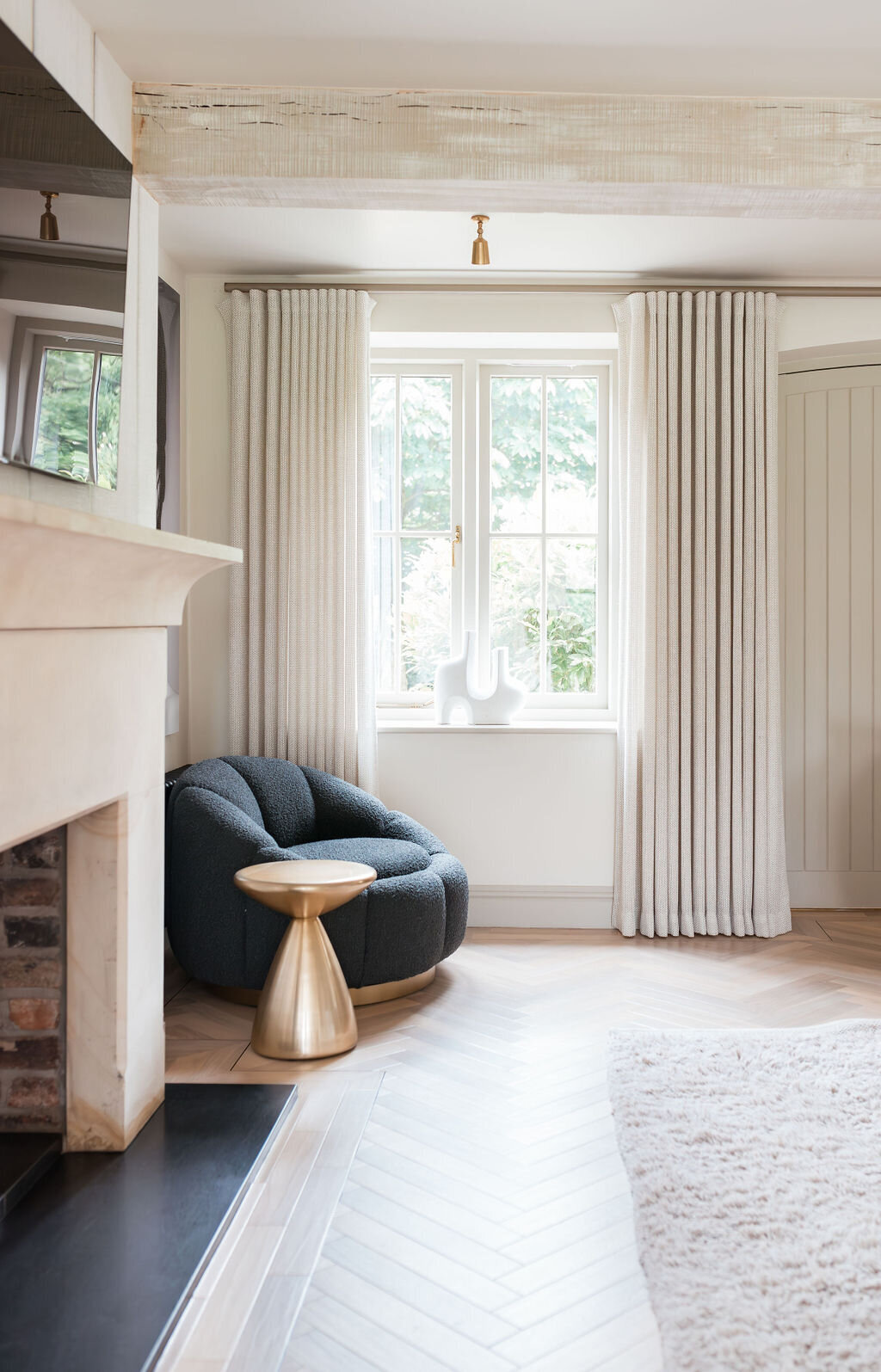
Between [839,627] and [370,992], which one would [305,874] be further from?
[839,627]

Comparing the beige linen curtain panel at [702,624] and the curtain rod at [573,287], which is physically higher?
the curtain rod at [573,287]

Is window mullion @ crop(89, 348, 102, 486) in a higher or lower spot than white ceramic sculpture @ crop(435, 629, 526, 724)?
higher

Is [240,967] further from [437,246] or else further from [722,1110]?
[437,246]

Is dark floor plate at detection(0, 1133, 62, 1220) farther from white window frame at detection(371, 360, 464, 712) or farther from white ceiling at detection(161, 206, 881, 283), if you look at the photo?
white ceiling at detection(161, 206, 881, 283)

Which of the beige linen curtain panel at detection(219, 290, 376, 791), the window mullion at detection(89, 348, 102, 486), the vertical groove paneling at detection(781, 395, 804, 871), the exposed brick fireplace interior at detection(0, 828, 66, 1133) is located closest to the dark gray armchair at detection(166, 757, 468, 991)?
the beige linen curtain panel at detection(219, 290, 376, 791)

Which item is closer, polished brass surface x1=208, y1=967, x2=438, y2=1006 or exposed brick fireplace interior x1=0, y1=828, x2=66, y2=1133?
exposed brick fireplace interior x1=0, y1=828, x2=66, y2=1133

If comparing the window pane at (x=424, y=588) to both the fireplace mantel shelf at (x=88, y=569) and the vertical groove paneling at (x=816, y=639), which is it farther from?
the fireplace mantel shelf at (x=88, y=569)

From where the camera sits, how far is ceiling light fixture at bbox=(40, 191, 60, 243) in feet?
5.83

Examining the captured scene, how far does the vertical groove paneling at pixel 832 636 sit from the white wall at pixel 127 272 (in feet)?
9.73

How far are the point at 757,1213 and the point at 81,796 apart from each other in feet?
5.08

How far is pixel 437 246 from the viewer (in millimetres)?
3725

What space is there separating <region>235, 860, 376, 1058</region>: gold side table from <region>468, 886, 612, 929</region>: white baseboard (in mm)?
1340

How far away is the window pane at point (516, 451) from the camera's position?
4.39 meters

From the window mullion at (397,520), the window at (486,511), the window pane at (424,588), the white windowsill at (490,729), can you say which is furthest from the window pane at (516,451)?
the white windowsill at (490,729)
